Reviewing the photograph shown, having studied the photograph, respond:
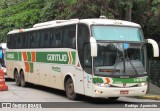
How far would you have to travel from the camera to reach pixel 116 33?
16.2m

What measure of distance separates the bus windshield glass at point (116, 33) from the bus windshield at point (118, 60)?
297 mm

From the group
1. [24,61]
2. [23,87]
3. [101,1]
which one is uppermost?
[101,1]

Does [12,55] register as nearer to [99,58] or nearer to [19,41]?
[19,41]

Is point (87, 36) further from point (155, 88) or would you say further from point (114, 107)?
point (155, 88)

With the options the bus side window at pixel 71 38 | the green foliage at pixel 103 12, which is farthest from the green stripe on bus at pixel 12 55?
the bus side window at pixel 71 38

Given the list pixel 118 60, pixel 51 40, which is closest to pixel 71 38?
pixel 51 40

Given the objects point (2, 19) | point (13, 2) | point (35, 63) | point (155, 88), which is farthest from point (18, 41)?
point (13, 2)

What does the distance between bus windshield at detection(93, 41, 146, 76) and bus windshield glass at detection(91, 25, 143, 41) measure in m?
0.30

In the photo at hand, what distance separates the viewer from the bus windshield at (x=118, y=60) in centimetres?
1547

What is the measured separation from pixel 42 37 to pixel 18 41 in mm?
4539

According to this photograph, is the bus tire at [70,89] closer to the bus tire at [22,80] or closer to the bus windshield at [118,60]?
the bus windshield at [118,60]

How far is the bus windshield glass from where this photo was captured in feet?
52.4

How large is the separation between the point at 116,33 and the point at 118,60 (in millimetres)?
1198

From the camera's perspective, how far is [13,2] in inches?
1758
